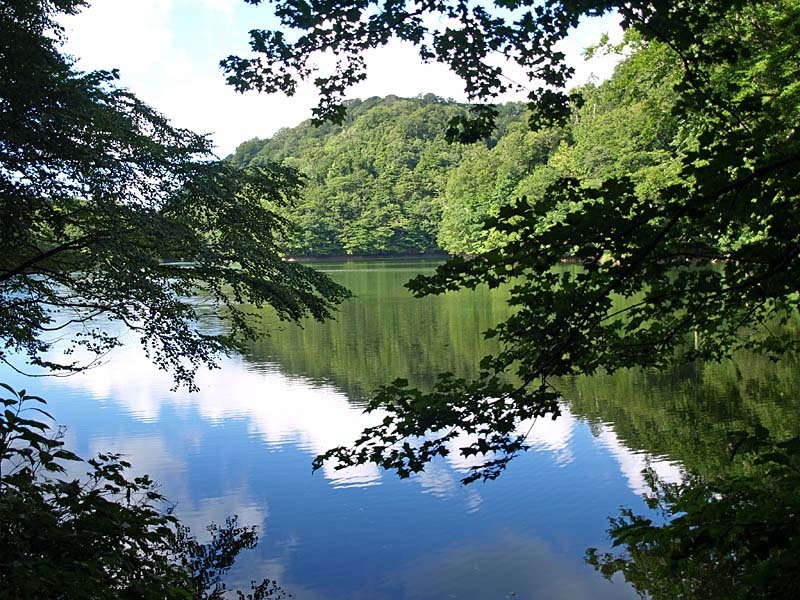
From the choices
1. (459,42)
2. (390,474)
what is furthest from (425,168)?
(459,42)

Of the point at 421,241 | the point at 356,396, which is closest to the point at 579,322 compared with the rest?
the point at 356,396

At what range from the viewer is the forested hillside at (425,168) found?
44594 mm

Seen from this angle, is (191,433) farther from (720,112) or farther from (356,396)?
(720,112)

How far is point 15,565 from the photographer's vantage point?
2596mm

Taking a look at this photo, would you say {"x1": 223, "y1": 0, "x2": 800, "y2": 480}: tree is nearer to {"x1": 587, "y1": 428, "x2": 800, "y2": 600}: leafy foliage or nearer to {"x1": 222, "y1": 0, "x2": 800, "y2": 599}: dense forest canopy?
{"x1": 222, "y1": 0, "x2": 800, "y2": 599}: dense forest canopy

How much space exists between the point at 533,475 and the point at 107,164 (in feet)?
20.4

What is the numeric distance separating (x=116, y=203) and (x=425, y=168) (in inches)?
2991

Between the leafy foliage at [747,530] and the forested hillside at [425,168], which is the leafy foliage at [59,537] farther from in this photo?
the forested hillside at [425,168]

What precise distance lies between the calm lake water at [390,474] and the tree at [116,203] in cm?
219

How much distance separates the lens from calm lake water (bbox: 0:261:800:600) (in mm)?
6816

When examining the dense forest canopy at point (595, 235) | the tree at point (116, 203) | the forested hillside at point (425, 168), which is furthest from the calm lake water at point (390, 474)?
the forested hillside at point (425, 168)

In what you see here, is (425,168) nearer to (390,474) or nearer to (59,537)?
(390,474)

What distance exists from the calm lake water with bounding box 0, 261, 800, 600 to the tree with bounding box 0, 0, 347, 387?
2189mm

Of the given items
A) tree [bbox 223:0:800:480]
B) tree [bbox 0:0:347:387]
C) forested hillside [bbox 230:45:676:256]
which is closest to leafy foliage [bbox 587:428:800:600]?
tree [bbox 223:0:800:480]
